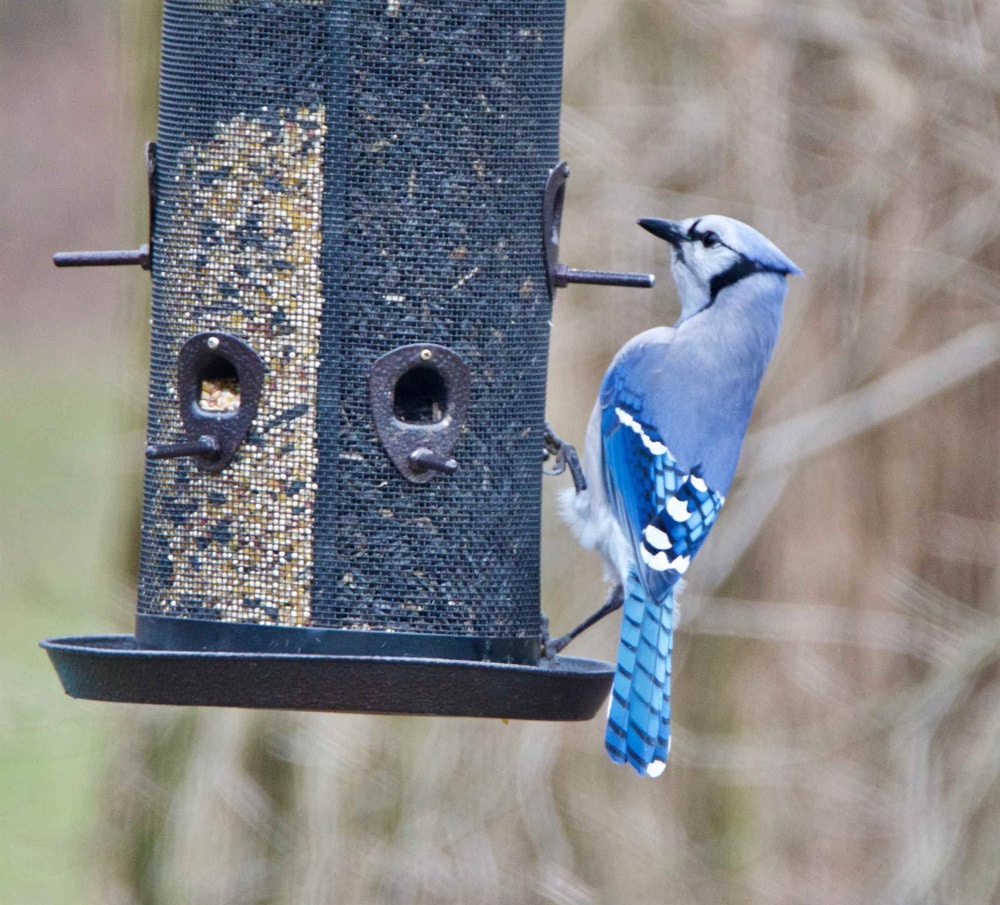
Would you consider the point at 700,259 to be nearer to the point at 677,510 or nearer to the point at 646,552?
the point at 677,510

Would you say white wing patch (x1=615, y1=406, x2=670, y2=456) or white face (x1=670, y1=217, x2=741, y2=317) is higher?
white face (x1=670, y1=217, x2=741, y2=317)

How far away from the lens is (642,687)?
494 cm

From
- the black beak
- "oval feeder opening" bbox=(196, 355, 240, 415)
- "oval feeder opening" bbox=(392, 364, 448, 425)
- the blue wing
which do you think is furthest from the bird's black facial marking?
"oval feeder opening" bbox=(196, 355, 240, 415)

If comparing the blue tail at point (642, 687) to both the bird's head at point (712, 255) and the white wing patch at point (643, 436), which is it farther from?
the bird's head at point (712, 255)

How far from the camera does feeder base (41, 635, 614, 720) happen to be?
12.6ft

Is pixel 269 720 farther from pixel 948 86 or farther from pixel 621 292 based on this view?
pixel 948 86

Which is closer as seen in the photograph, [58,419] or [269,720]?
[269,720]

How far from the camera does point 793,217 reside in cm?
659

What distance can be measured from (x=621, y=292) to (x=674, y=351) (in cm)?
110

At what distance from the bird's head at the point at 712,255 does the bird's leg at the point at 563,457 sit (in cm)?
75

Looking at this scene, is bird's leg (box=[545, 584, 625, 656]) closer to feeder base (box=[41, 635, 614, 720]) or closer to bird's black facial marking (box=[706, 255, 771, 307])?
feeder base (box=[41, 635, 614, 720])

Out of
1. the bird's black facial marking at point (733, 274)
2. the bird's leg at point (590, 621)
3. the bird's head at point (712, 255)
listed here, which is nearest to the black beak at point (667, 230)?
the bird's head at point (712, 255)

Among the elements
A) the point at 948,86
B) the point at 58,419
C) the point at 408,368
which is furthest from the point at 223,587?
the point at 58,419

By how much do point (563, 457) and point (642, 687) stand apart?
0.66 meters
